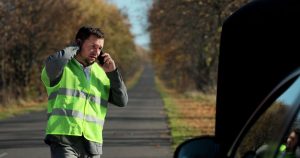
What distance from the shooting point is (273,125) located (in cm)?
315

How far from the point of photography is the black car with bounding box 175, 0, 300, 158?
10.6 feet

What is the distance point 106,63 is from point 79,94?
31 cm

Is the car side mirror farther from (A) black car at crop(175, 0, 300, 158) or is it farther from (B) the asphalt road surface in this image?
(B) the asphalt road surface

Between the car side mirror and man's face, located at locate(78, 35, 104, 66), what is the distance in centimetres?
160

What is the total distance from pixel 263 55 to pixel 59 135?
6.30ft

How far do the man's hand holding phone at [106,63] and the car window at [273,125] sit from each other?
2053mm

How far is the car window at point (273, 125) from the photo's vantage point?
9.52ft

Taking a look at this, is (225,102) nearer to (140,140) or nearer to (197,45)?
(140,140)

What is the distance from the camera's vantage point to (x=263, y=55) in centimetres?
393

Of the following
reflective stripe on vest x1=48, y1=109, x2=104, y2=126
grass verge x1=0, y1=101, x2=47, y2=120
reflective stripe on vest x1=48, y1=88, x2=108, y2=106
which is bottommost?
grass verge x1=0, y1=101, x2=47, y2=120

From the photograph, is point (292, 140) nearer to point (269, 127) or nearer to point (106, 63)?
point (269, 127)

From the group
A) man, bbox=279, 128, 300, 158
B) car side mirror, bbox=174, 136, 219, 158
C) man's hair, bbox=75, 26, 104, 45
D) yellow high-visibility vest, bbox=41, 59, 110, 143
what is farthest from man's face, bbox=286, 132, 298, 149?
man's hair, bbox=75, 26, 104, 45

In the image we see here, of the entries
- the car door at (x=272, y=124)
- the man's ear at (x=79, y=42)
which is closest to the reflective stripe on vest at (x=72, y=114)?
the man's ear at (x=79, y=42)

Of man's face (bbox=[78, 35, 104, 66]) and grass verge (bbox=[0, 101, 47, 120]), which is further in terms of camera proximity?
grass verge (bbox=[0, 101, 47, 120])
